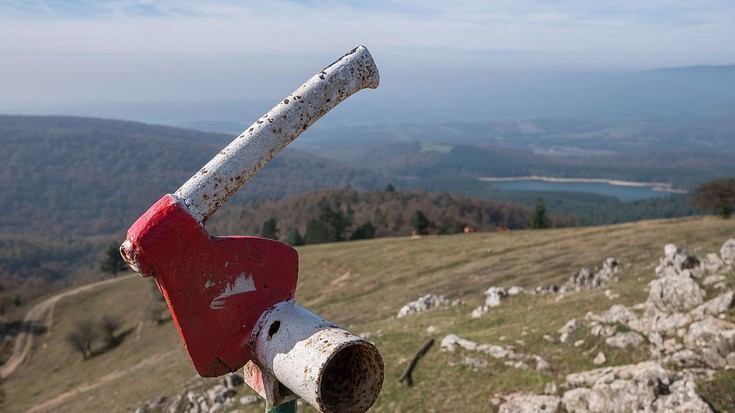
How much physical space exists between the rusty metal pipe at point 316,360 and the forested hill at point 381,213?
6992 centimetres

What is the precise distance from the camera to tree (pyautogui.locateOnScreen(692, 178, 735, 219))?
42.4 meters

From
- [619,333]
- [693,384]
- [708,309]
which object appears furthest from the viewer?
[619,333]

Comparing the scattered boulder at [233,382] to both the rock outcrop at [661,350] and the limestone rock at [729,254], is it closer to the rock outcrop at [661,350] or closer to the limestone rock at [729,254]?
the rock outcrop at [661,350]

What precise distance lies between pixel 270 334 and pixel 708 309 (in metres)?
10.6

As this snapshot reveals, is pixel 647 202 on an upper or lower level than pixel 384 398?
lower

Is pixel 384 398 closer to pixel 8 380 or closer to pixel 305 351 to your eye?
pixel 305 351

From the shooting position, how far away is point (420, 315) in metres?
22.0

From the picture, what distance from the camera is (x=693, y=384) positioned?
8164 mm

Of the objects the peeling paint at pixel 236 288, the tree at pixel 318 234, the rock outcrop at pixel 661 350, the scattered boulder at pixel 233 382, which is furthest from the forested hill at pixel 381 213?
the peeling paint at pixel 236 288

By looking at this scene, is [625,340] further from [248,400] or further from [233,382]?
[233,382]

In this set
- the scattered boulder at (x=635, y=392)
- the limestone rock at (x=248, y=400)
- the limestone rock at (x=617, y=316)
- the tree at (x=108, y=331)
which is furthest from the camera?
the tree at (x=108, y=331)

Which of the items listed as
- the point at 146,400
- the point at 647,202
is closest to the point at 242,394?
the point at 146,400

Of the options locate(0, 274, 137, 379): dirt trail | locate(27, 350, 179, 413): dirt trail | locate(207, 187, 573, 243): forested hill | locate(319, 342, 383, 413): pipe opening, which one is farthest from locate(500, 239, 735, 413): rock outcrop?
locate(207, 187, 573, 243): forested hill

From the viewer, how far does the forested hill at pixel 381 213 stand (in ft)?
274
